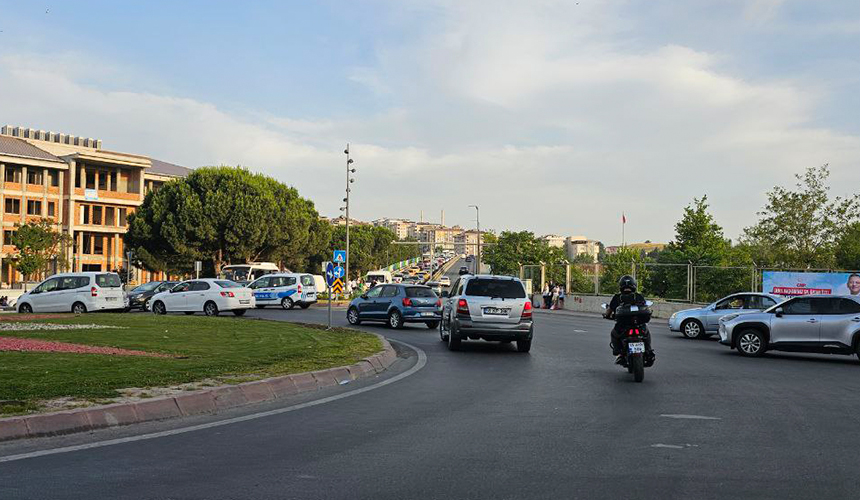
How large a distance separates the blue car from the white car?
242 inches

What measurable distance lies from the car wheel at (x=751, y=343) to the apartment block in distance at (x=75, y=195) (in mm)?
70030

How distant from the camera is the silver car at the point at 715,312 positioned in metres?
24.6

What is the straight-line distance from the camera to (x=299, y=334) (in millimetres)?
20844

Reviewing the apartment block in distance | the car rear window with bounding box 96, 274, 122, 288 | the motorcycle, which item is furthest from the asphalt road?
the apartment block in distance

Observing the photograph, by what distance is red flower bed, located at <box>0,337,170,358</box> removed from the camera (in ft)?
46.2

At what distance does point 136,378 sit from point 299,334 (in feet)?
34.2

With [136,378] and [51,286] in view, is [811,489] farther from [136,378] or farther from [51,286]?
[51,286]

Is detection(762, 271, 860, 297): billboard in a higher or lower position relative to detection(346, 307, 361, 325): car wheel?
higher

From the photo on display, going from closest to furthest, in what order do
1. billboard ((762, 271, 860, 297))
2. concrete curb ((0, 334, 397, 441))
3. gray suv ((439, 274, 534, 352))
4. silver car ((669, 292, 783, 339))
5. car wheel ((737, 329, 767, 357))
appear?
concrete curb ((0, 334, 397, 441)) → gray suv ((439, 274, 534, 352)) → car wheel ((737, 329, 767, 357)) → silver car ((669, 292, 783, 339)) → billboard ((762, 271, 860, 297))

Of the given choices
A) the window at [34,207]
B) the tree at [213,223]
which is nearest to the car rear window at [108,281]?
the tree at [213,223]

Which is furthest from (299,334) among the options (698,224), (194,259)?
(194,259)

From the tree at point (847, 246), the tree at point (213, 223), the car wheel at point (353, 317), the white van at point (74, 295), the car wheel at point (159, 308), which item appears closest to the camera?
the car wheel at point (353, 317)

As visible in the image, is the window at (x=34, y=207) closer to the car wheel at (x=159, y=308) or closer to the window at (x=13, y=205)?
the window at (x=13, y=205)

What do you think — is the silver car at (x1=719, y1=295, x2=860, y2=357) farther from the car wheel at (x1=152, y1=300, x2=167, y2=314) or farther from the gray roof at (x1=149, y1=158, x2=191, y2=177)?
the gray roof at (x1=149, y1=158, x2=191, y2=177)
